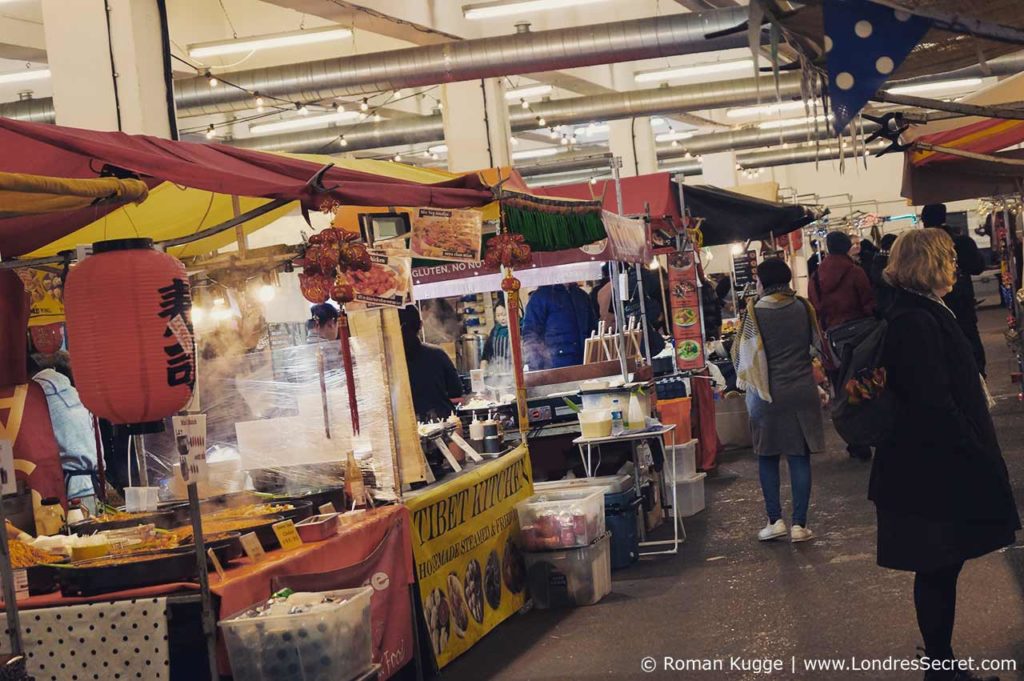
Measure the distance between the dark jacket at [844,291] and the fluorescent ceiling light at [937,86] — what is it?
830 centimetres

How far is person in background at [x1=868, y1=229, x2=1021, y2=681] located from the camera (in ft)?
14.8

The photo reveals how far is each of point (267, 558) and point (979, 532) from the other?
303cm

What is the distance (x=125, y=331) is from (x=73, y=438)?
417cm

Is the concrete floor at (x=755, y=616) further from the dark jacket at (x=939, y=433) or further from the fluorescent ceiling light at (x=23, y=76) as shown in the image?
the fluorescent ceiling light at (x=23, y=76)

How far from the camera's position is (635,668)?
597 cm

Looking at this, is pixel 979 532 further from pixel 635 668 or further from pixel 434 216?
pixel 434 216

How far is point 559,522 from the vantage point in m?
7.59

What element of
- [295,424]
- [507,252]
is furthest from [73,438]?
[507,252]

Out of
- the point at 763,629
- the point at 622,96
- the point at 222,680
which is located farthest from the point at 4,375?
the point at 622,96

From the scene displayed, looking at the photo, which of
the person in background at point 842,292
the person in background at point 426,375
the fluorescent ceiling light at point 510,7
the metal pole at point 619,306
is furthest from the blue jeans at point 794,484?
the fluorescent ceiling light at point 510,7

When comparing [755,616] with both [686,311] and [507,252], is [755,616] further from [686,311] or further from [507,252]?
[686,311]

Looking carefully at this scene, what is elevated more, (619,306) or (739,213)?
(739,213)

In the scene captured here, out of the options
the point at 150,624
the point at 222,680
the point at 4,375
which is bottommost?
the point at 222,680

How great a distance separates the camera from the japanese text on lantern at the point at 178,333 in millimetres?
Answer: 4703
